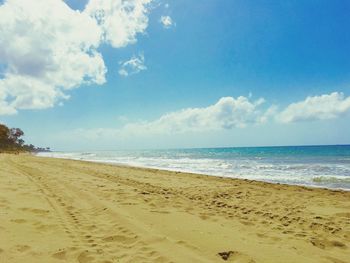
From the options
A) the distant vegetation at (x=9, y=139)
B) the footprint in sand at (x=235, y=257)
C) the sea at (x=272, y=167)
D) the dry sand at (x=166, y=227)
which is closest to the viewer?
the footprint in sand at (x=235, y=257)

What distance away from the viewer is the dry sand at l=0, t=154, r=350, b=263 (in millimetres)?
4719

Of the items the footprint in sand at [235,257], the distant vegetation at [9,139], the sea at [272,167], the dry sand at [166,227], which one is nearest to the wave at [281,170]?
the sea at [272,167]

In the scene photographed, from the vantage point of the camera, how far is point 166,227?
244 inches

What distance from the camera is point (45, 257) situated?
14.5 ft

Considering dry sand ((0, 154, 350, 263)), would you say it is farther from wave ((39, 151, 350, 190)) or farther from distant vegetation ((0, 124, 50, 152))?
distant vegetation ((0, 124, 50, 152))

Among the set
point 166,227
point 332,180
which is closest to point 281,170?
point 332,180

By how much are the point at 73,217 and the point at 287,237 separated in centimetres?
452

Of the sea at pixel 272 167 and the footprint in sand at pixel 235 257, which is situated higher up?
the sea at pixel 272 167

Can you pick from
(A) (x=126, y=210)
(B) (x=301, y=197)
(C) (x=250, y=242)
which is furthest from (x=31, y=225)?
(B) (x=301, y=197)

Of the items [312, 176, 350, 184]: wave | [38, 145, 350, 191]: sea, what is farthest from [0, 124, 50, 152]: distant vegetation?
[312, 176, 350, 184]: wave

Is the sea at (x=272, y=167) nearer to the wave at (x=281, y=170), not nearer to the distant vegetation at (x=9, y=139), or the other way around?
the wave at (x=281, y=170)

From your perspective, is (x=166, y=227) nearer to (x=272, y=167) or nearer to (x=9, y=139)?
(x=272, y=167)

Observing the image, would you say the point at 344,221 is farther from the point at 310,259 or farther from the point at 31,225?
the point at 31,225

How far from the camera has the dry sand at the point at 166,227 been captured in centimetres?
472
